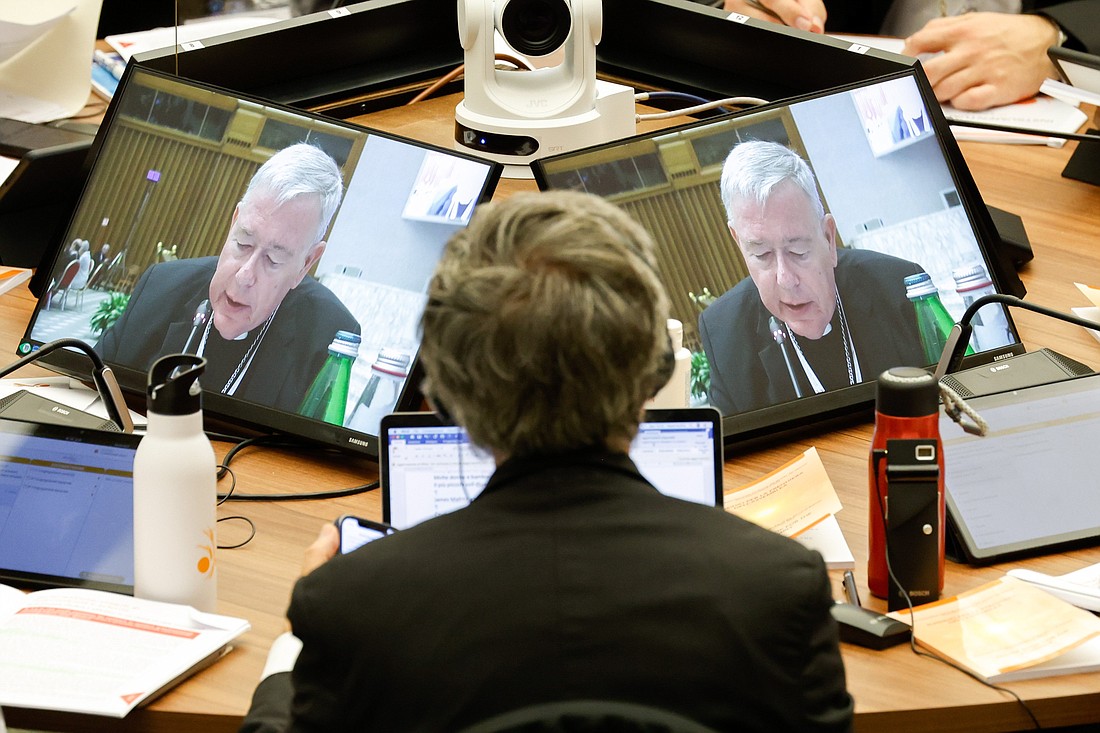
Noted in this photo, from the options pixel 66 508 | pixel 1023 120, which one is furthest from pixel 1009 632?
pixel 1023 120

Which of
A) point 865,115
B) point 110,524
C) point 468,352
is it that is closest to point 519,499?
point 468,352

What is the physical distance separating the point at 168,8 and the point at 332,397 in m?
2.25

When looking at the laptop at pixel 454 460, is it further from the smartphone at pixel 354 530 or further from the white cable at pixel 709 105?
the white cable at pixel 709 105

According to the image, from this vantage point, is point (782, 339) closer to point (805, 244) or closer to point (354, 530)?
point (805, 244)

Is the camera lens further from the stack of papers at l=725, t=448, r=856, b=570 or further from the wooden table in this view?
the stack of papers at l=725, t=448, r=856, b=570

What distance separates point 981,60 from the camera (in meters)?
2.32

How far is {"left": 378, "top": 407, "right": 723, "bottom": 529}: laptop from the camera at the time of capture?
1188 mm

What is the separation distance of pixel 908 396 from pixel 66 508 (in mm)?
803

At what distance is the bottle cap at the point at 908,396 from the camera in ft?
3.92

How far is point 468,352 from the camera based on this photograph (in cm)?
83

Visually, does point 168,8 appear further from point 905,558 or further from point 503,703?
point 503,703

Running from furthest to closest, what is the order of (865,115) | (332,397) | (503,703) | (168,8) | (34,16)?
(168,8) < (34,16) < (865,115) < (332,397) < (503,703)

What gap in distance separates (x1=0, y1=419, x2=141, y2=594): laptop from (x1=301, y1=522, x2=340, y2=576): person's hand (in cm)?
24

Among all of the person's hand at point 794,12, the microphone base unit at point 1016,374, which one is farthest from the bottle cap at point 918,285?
the person's hand at point 794,12
